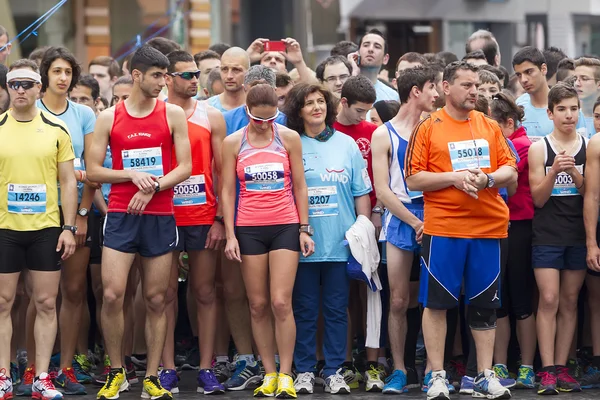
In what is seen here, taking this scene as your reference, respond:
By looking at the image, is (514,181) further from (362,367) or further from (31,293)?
(31,293)

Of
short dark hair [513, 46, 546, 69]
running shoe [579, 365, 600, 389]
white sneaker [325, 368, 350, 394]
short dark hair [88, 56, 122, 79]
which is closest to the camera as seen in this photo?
white sneaker [325, 368, 350, 394]

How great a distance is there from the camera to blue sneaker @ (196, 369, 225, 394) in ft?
28.3

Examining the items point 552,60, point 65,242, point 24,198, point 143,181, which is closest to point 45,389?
point 65,242

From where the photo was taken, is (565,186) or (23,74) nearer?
(23,74)

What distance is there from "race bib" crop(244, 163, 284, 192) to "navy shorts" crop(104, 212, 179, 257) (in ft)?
2.07

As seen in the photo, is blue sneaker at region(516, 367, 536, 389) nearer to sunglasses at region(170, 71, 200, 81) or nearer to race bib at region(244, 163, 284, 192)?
race bib at region(244, 163, 284, 192)

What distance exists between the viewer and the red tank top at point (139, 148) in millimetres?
8266

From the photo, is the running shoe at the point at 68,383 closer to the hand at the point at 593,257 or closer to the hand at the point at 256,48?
the hand at the point at 256,48

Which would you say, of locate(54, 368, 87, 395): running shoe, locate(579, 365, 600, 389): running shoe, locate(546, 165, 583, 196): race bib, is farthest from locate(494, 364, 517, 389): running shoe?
locate(54, 368, 87, 395): running shoe

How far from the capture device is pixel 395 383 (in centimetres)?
859

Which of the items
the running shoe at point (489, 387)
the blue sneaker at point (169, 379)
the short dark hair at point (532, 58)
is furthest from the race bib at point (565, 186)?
the blue sneaker at point (169, 379)

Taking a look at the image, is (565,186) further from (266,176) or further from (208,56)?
(208,56)

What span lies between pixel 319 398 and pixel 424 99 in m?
2.22

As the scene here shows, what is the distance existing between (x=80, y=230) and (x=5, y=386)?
1.18 m
